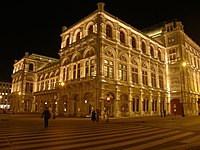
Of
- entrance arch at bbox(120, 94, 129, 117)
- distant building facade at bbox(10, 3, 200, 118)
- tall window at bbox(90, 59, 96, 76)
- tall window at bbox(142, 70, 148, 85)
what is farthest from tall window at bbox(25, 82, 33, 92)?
tall window at bbox(142, 70, 148, 85)

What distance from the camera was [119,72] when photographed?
35.9 m

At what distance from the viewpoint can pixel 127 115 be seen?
35.1 metres

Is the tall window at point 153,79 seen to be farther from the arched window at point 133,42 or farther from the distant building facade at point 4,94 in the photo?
the distant building facade at point 4,94

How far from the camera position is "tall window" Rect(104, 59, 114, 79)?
1307 inches

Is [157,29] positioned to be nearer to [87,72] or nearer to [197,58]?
[197,58]

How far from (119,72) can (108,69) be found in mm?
3239

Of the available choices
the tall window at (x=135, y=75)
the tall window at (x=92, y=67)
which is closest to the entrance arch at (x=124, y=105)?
the tall window at (x=135, y=75)

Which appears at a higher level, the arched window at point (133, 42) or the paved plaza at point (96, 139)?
the arched window at point (133, 42)

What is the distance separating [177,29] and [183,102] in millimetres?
20743

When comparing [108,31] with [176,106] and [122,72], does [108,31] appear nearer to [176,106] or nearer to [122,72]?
[122,72]

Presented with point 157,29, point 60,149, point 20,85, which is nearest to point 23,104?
point 20,85

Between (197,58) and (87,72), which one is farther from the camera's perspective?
(197,58)

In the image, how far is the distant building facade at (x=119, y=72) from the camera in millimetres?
33188

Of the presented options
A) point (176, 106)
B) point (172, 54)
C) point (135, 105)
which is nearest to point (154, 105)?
point (135, 105)
